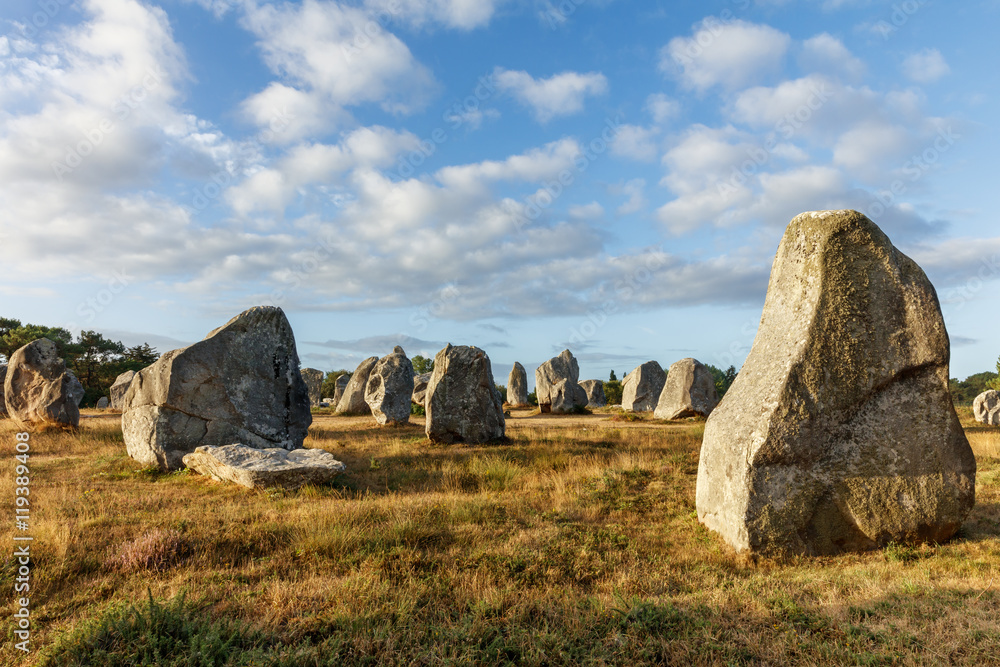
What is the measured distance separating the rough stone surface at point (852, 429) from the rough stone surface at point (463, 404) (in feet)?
33.8

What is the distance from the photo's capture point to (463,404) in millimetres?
16609

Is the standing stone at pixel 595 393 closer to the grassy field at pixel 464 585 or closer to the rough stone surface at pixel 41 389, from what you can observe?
the rough stone surface at pixel 41 389

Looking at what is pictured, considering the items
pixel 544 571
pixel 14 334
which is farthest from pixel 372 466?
pixel 14 334

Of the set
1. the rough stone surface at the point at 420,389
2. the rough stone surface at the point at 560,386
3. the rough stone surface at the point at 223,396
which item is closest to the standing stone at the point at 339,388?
the rough stone surface at the point at 420,389

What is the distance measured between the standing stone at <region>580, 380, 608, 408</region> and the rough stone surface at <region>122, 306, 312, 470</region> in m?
27.9

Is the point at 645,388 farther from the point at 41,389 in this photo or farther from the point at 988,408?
the point at 41,389

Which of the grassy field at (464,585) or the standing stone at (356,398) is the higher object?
the standing stone at (356,398)

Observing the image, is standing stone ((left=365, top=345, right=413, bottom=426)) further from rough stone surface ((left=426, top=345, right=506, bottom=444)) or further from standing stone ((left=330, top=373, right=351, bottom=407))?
standing stone ((left=330, top=373, right=351, bottom=407))

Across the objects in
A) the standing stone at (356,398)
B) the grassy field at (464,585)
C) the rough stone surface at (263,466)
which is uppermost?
the standing stone at (356,398)

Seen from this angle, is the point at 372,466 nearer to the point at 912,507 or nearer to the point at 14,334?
the point at 912,507

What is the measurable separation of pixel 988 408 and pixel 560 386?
20.2 m

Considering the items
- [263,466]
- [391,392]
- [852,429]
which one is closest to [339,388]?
[391,392]

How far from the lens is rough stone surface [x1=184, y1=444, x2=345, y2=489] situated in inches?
383

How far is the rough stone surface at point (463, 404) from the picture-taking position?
1650 centimetres
